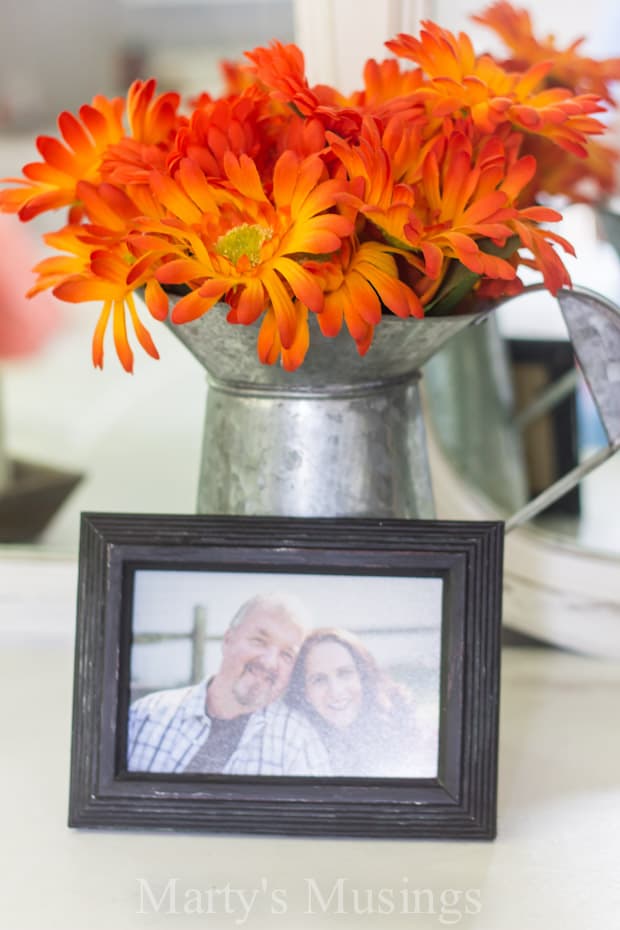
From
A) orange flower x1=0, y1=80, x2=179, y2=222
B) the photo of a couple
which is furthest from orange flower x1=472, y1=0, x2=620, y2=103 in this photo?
the photo of a couple

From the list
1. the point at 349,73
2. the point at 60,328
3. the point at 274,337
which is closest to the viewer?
the point at 274,337

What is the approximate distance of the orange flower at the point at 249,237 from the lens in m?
0.47

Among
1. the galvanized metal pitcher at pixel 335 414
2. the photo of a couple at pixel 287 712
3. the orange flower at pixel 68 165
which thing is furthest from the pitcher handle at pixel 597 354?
the orange flower at pixel 68 165

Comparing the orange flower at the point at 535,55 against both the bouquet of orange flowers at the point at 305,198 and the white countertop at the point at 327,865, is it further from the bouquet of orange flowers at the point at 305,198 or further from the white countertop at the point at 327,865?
the white countertop at the point at 327,865

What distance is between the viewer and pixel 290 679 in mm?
559

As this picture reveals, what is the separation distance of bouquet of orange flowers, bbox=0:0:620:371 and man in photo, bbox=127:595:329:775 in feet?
0.48

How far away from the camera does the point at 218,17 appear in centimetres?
80

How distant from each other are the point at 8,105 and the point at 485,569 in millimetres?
530

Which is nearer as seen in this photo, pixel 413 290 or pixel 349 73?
pixel 413 290

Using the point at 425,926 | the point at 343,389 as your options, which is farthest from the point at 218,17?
the point at 425,926

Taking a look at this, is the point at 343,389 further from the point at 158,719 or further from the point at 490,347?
the point at 490,347

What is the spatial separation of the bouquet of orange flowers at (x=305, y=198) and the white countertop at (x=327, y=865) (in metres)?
0.25

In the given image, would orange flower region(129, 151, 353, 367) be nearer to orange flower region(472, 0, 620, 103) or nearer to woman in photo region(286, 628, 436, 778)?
woman in photo region(286, 628, 436, 778)

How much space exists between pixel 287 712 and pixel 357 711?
0.12 ft
